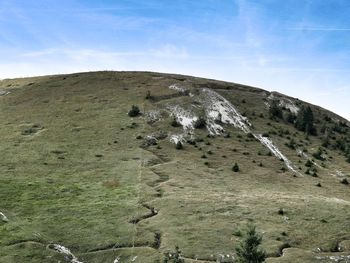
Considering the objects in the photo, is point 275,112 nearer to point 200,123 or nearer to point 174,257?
point 200,123

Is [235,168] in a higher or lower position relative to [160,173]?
higher

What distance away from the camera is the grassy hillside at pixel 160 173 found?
195 feet

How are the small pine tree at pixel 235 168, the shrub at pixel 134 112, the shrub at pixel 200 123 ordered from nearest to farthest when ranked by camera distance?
the small pine tree at pixel 235 168, the shrub at pixel 200 123, the shrub at pixel 134 112

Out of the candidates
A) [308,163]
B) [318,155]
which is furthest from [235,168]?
[318,155]

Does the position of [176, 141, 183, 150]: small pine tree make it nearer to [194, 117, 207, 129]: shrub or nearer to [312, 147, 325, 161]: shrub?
[194, 117, 207, 129]: shrub

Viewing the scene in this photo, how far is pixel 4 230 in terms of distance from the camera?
62.2m

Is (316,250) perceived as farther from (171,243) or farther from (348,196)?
(348,196)

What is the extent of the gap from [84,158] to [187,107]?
3861cm

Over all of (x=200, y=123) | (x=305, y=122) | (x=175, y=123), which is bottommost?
(x=175, y=123)

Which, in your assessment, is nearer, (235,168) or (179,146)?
(235,168)

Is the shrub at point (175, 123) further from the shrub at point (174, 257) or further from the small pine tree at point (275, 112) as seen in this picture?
the shrub at point (174, 257)

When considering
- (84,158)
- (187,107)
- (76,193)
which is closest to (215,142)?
(187,107)

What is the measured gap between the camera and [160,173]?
84.8m

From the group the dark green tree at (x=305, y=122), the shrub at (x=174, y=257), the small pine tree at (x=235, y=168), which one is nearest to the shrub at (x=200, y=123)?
the small pine tree at (x=235, y=168)
